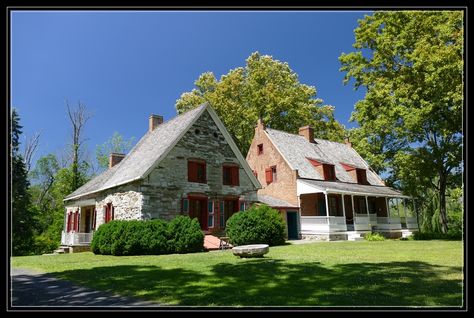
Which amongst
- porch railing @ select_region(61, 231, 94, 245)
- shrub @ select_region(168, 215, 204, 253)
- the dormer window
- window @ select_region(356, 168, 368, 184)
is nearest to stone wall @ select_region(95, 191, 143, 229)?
porch railing @ select_region(61, 231, 94, 245)

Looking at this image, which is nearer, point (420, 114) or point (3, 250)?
point (3, 250)

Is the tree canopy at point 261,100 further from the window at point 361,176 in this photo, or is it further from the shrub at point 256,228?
the shrub at point 256,228

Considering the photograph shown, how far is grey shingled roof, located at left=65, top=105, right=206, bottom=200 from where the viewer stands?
20.6m

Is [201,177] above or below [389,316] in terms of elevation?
above

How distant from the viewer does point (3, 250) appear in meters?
4.64

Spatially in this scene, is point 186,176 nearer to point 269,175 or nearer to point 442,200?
point 269,175

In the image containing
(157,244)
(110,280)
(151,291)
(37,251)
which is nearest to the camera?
(151,291)

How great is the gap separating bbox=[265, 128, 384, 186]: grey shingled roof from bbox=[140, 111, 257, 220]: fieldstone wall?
22.5 ft

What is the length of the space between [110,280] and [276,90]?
3378 cm

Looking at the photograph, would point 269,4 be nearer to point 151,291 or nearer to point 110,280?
point 151,291

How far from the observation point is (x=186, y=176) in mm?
21531

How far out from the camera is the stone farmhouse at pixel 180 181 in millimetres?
20172

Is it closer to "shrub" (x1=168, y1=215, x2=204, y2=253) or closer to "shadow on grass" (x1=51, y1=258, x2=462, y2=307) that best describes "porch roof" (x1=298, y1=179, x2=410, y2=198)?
"shrub" (x1=168, y1=215, x2=204, y2=253)

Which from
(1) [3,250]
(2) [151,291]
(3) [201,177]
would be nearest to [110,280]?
(2) [151,291]
